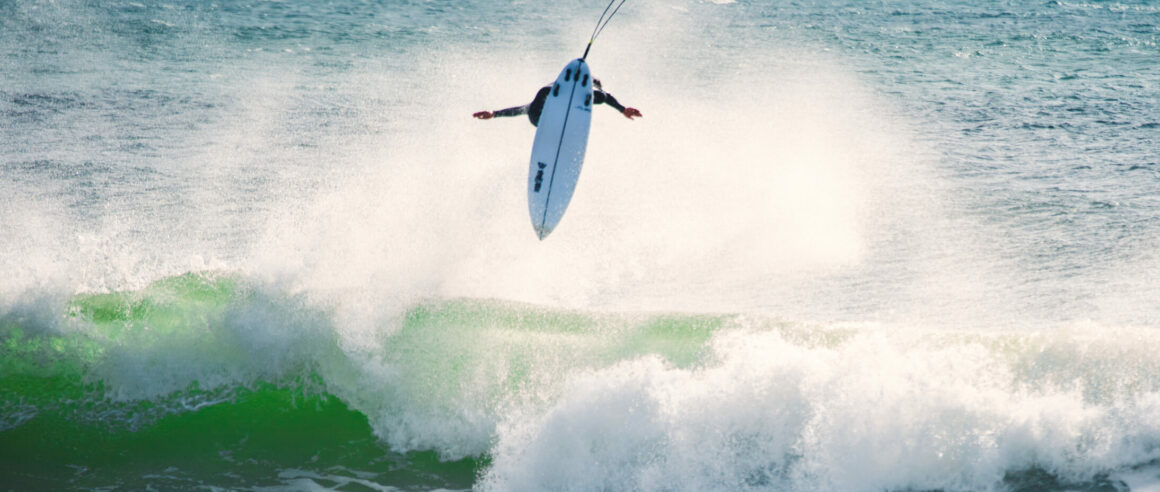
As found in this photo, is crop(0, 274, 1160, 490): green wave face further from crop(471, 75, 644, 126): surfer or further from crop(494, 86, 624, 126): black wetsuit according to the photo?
crop(494, 86, 624, 126): black wetsuit

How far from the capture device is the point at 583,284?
10.5m

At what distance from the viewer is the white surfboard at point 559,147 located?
32.2 feet

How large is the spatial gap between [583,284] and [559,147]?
5.09ft

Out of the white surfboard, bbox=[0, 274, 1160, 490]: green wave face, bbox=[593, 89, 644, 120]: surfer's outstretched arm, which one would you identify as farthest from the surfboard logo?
bbox=[0, 274, 1160, 490]: green wave face

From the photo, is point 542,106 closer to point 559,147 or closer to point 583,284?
point 559,147

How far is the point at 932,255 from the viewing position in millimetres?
11391

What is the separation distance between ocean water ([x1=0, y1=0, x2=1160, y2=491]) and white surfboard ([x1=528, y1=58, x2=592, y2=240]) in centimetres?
95

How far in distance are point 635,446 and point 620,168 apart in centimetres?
672

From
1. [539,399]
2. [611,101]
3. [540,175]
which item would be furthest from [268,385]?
[611,101]

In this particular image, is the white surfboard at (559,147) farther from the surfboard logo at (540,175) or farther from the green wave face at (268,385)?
the green wave face at (268,385)

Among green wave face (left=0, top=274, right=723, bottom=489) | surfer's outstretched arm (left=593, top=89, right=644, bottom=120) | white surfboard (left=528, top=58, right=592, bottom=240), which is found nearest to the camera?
green wave face (left=0, top=274, right=723, bottom=489)

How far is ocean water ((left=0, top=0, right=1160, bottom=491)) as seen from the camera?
7895 mm

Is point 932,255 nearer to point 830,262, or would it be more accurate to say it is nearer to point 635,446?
point 830,262

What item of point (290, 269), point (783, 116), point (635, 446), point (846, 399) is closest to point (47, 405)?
point (290, 269)
